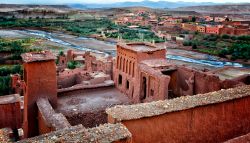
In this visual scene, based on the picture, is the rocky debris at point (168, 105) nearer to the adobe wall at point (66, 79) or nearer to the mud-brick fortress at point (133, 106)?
the mud-brick fortress at point (133, 106)

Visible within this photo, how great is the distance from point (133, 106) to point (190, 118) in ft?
6.72

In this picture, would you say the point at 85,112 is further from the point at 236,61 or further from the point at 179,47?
the point at 179,47

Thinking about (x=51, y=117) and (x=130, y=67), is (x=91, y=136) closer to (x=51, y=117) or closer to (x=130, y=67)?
(x=51, y=117)

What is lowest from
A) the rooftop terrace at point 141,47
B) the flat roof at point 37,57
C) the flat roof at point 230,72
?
the flat roof at point 230,72

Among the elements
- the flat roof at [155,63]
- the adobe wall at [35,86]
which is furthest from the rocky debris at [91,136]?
the flat roof at [155,63]

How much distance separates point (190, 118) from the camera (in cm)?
1080

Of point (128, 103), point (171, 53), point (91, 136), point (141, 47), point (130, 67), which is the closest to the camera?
point (91, 136)

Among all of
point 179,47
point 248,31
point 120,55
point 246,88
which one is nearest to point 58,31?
point 179,47

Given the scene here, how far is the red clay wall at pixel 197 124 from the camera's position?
10070 mm

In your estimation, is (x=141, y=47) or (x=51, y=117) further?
(x=141, y=47)

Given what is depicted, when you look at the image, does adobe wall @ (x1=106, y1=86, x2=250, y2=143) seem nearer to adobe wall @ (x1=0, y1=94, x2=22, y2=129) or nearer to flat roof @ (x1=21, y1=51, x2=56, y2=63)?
flat roof @ (x1=21, y1=51, x2=56, y2=63)

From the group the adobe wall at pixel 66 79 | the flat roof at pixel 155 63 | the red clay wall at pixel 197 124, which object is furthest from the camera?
the adobe wall at pixel 66 79

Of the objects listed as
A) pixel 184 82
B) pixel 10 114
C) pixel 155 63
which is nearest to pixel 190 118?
pixel 155 63

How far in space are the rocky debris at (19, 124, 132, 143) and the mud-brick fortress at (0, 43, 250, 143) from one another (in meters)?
0.03
